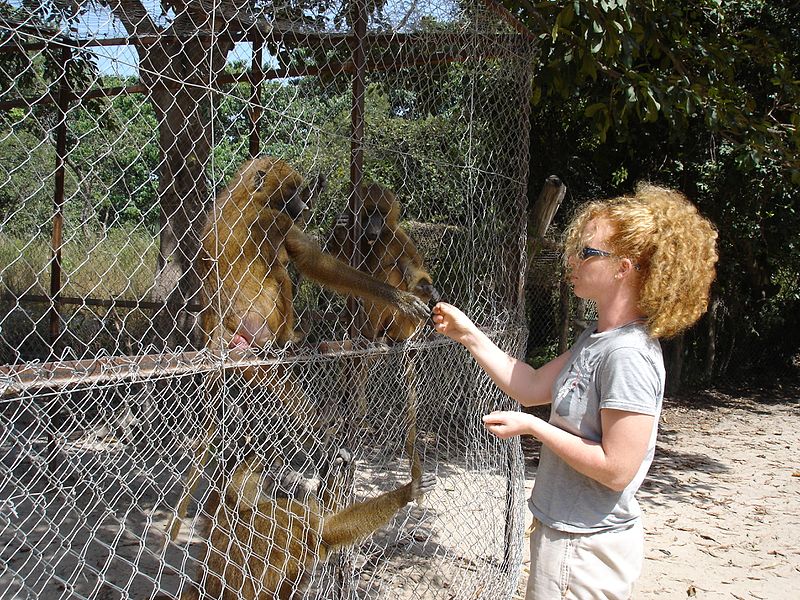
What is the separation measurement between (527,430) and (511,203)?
291cm

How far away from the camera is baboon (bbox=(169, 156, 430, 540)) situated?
3.66 meters

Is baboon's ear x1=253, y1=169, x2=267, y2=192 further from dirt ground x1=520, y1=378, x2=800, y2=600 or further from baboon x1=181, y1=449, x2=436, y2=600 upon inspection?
dirt ground x1=520, y1=378, x2=800, y2=600

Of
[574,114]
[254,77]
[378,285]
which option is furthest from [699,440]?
[254,77]

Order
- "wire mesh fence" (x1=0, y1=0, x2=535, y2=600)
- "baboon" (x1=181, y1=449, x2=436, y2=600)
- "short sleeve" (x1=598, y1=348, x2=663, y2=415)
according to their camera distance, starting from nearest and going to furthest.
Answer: "short sleeve" (x1=598, y1=348, x2=663, y2=415) → "wire mesh fence" (x1=0, y1=0, x2=535, y2=600) → "baboon" (x1=181, y1=449, x2=436, y2=600)

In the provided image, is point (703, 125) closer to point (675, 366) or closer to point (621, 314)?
point (675, 366)

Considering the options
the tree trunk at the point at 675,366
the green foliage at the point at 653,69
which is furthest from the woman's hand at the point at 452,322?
the tree trunk at the point at 675,366

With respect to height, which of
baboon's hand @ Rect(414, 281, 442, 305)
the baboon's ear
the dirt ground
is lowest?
the dirt ground

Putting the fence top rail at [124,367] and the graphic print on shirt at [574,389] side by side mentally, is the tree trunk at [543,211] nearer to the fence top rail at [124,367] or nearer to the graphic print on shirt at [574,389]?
the fence top rail at [124,367]

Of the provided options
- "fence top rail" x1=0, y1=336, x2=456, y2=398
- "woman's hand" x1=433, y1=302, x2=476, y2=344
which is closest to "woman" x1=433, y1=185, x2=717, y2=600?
"woman's hand" x1=433, y1=302, x2=476, y2=344

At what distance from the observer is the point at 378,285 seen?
367 centimetres

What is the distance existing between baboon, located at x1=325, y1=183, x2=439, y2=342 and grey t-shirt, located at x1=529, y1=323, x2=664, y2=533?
274cm

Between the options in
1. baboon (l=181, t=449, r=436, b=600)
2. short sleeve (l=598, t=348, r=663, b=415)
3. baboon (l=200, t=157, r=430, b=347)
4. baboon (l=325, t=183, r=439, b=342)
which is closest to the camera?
short sleeve (l=598, t=348, r=663, b=415)

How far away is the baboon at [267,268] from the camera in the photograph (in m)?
3.66

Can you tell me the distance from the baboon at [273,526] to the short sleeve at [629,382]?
1580 millimetres
